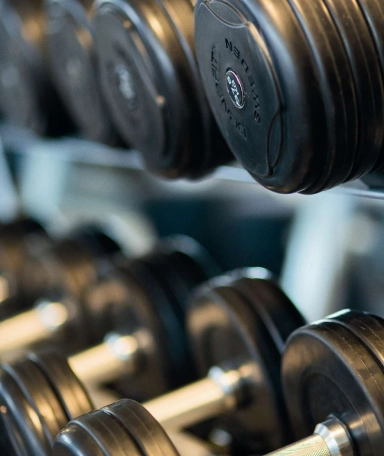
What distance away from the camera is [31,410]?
0.83m

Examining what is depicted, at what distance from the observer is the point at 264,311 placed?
0.93m

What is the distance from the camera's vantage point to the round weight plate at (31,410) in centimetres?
81

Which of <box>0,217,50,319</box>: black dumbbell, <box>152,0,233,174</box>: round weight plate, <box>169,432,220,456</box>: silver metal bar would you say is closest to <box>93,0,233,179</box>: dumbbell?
<box>152,0,233,174</box>: round weight plate

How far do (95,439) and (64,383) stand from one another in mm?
181

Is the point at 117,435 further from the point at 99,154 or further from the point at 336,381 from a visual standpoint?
the point at 99,154

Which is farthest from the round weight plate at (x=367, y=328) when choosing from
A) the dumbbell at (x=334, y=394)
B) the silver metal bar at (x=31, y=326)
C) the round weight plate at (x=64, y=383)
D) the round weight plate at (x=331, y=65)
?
the silver metal bar at (x=31, y=326)

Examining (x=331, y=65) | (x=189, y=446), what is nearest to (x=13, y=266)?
(x=189, y=446)

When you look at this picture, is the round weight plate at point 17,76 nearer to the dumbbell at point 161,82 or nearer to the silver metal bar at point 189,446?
the dumbbell at point 161,82

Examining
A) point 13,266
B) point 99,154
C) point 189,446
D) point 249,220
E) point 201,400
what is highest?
point 99,154

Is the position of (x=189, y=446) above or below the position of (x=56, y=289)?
below

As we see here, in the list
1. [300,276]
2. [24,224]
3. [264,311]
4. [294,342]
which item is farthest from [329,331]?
[24,224]

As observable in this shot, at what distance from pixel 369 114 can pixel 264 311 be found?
1.27ft

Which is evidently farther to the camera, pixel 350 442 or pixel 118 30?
pixel 118 30

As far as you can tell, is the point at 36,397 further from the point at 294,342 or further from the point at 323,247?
the point at 323,247
